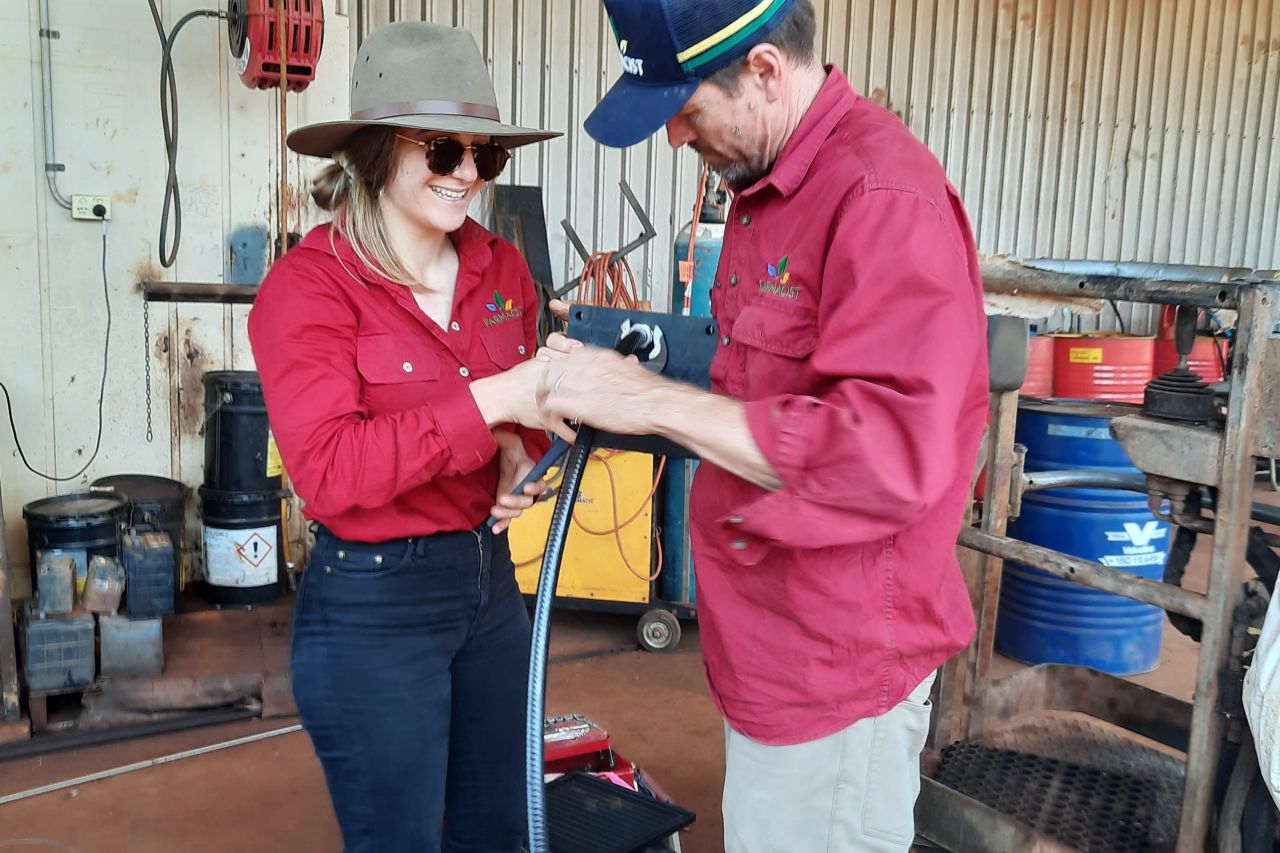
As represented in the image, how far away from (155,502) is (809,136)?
3315 millimetres

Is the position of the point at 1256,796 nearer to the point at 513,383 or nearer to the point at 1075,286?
the point at 1075,286

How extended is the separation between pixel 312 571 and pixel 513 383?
0.46m

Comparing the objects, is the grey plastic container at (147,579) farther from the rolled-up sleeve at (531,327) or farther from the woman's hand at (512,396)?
the woman's hand at (512,396)

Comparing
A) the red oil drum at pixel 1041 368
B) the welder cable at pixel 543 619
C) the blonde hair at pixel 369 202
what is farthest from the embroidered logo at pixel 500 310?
the red oil drum at pixel 1041 368

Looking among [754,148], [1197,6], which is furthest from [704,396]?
[1197,6]

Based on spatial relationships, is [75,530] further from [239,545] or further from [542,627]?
[542,627]

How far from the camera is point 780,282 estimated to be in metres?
1.17

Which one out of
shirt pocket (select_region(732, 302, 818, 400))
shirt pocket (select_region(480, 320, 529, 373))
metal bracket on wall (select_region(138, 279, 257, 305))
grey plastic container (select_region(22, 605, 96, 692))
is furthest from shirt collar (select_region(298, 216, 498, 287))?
grey plastic container (select_region(22, 605, 96, 692))

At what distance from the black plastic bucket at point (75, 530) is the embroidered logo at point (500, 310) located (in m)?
2.35

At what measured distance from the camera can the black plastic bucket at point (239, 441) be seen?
3920 mm

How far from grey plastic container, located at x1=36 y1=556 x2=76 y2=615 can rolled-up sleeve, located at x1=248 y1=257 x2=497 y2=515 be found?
85.2 inches

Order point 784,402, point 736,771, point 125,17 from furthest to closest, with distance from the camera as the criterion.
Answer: point 125,17 < point 736,771 < point 784,402

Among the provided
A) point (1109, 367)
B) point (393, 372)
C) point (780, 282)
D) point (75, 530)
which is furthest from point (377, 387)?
point (1109, 367)

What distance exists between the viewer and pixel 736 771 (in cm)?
131
